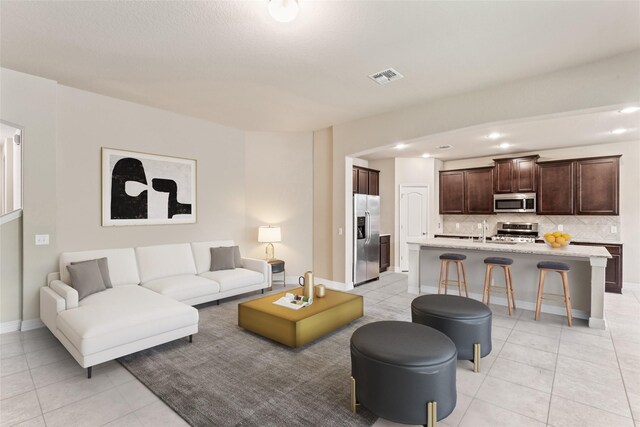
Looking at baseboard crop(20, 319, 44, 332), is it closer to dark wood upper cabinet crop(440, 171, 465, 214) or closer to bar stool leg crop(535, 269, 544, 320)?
bar stool leg crop(535, 269, 544, 320)

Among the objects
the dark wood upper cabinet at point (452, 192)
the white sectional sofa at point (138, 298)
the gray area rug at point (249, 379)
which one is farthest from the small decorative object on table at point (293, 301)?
the dark wood upper cabinet at point (452, 192)

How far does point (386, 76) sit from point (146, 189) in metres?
3.80

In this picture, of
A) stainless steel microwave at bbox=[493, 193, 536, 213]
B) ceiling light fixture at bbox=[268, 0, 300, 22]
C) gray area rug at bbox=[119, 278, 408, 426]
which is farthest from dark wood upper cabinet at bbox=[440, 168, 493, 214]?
ceiling light fixture at bbox=[268, 0, 300, 22]

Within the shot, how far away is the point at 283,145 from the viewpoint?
A: 615cm

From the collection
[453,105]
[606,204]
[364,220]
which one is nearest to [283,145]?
[364,220]

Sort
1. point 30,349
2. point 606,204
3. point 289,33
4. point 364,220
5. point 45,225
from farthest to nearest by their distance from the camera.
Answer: point 364,220 < point 606,204 < point 45,225 < point 30,349 < point 289,33

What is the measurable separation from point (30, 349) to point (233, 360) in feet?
7.04

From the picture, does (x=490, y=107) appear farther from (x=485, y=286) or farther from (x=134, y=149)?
(x=134, y=149)

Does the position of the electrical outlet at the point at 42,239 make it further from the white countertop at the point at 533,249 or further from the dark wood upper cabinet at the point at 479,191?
the dark wood upper cabinet at the point at 479,191

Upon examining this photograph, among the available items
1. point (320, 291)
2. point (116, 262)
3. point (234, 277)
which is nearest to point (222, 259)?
point (234, 277)

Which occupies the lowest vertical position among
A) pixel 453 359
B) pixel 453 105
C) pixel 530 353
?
pixel 530 353

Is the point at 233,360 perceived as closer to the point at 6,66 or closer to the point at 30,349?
the point at 30,349

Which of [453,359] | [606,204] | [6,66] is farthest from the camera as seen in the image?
[606,204]

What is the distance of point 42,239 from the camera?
3.71m
